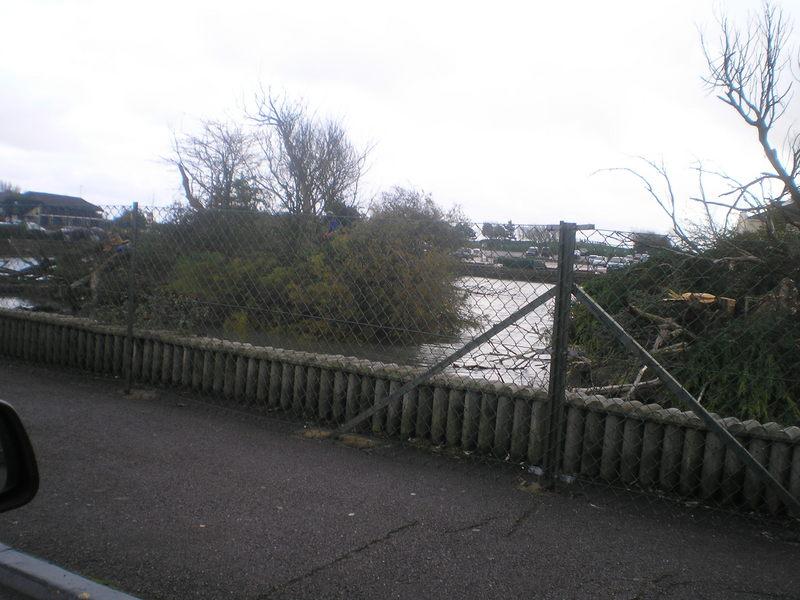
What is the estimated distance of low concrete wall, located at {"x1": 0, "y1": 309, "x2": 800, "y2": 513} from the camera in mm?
4793

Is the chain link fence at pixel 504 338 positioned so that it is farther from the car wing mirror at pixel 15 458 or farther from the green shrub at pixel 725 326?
the car wing mirror at pixel 15 458

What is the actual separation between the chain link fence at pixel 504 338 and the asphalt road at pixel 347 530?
0.35 m

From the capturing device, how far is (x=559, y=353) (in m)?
5.07

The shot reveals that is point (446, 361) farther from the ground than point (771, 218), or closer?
closer

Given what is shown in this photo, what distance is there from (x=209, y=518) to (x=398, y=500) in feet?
4.00

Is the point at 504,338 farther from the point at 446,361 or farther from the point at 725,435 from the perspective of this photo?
the point at 725,435

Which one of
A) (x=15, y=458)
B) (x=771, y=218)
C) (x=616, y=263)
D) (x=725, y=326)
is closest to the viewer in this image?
(x=15, y=458)

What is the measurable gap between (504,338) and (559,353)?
1.82ft

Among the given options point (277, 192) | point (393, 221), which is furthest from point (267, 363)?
point (277, 192)

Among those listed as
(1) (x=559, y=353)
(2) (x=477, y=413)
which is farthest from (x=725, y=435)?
(2) (x=477, y=413)

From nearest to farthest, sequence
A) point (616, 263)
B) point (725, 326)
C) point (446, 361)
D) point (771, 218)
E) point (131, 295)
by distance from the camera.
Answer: point (616, 263), point (446, 361), point (725, 326), point (771, 218), point (131, 295)

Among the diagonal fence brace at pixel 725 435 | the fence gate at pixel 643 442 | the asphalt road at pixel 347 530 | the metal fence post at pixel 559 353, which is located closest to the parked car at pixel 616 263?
the fence gate at pixel 643 442

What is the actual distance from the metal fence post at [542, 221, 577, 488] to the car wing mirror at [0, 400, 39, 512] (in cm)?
347

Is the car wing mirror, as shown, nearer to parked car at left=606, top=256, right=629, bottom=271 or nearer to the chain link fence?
the chain link fence
